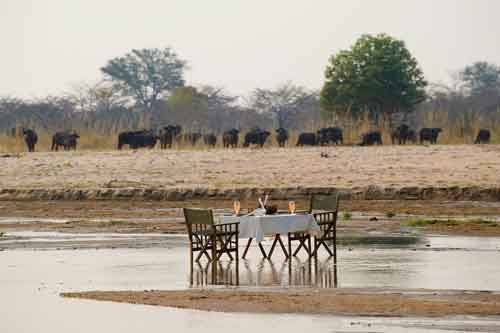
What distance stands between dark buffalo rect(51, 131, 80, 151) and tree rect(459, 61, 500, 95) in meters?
72.9

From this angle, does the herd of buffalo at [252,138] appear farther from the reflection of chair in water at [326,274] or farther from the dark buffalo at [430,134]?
the reflection of chair in water at [326,274]

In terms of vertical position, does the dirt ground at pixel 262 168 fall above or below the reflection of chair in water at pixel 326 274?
above

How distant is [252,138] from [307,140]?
3113mm

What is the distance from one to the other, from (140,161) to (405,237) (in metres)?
22.3

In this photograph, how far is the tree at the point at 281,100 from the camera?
11510 cm

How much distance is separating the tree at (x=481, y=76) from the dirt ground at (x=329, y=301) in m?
112

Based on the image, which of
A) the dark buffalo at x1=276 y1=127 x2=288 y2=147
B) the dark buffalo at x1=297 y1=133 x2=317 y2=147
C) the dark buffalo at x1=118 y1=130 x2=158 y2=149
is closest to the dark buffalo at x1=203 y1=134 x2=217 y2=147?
the dark buffalo at x1=118 y1=130 x2=158 y2=149

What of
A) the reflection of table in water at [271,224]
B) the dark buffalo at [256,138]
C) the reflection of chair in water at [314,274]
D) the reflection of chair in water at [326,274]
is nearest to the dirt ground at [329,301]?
the reflection of chair in water at [326,274]

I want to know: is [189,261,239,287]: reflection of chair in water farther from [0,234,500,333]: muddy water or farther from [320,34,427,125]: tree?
[320,34,427,125]: tree

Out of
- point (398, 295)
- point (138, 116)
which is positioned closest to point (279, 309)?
point (398, 295)

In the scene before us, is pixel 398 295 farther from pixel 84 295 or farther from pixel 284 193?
pixel 284 193

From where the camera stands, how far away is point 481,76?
135 m

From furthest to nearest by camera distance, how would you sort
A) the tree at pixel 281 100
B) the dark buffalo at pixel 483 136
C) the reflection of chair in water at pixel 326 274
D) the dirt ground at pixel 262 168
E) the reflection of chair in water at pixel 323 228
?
the tree at pixel 281 100 < the dark buffalo at pixel 483 136 < the dirt ground at pixel 262 168 < the reflection of chair in water at pixel 323 228 < the reflection of chair in water at pixel 326 274

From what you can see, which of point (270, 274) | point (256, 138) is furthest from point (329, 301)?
point (256, 138)
